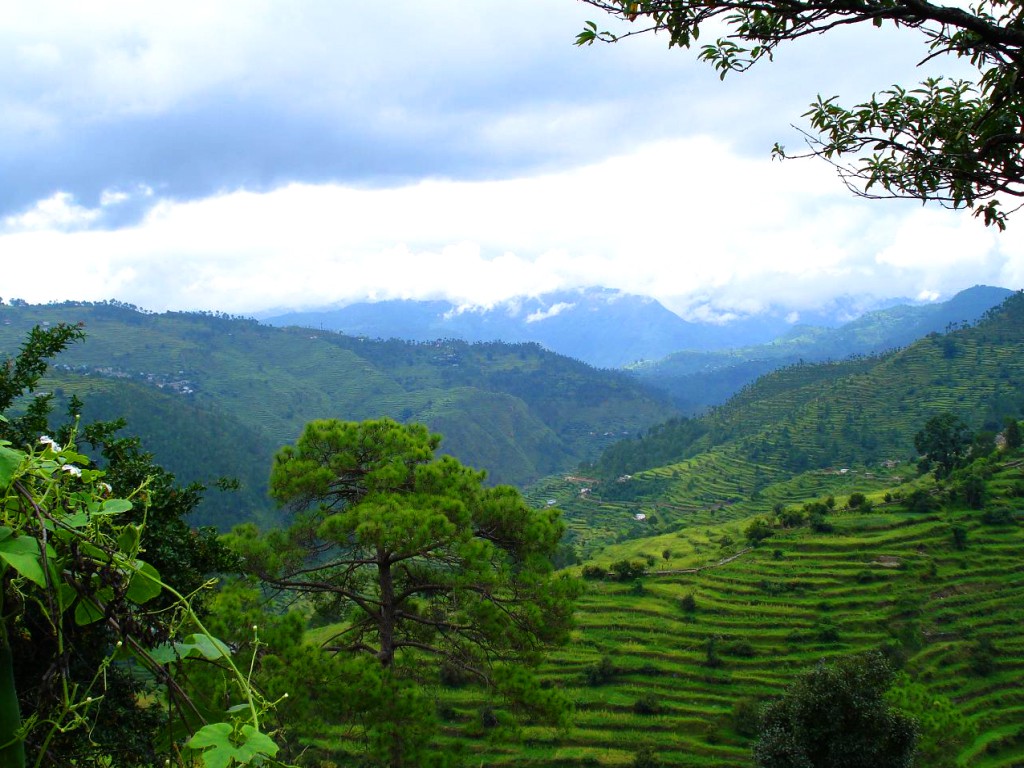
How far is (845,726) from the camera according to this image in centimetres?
1587

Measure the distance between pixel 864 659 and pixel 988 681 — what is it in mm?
15531

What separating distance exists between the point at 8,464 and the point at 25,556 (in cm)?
14

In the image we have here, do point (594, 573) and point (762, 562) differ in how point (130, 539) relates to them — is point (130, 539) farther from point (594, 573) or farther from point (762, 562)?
point (762, 562)

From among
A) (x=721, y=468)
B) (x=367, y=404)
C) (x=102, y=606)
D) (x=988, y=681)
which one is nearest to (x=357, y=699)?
(x=102, y=606)

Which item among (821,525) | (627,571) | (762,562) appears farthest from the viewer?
(821,525)

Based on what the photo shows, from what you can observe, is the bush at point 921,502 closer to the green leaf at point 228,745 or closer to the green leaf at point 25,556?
the green leaf at point 228,745

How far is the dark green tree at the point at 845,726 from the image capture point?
613 inches

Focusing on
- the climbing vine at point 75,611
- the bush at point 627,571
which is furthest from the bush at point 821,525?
the climbing vine at point 75,611

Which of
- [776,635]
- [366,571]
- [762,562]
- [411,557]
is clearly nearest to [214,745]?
[411,557]

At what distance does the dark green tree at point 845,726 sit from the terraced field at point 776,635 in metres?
7.53

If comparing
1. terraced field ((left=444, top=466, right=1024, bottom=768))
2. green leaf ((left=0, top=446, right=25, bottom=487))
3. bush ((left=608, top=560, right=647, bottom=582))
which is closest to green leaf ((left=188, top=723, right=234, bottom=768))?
green leaf ((left=0, top=446, right=25, bottom=487))

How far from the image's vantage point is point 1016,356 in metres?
86.7

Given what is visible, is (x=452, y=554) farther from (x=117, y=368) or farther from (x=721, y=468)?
(x=117, y=368)

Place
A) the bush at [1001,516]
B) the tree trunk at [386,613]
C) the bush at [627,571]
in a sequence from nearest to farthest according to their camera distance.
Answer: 1. the tree trunk at [386,613]
2. the bush at [1001,516]
3. the bush at [627,571]
